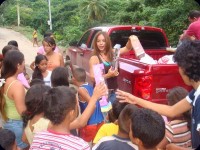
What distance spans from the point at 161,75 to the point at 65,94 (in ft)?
7.37

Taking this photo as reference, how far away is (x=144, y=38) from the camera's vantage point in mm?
7109

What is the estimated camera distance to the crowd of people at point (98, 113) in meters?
2.41

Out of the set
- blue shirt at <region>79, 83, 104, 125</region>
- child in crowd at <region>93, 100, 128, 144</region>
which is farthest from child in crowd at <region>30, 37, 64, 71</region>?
child in crowd at <region>93, 100, 128, 144</region>

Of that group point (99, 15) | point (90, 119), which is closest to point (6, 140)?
point (90, 119)

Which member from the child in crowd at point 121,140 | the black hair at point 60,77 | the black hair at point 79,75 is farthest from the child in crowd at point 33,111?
the black hair at point 79,75

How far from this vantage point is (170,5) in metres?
15.9

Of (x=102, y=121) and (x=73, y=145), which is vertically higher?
(x=73, y=145)

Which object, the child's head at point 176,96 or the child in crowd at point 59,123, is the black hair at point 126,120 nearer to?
the child in crowd at point 59,123

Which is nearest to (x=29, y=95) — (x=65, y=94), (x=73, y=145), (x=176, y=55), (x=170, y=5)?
(x=65, y=94)

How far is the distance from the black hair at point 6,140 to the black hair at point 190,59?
1.59 meters

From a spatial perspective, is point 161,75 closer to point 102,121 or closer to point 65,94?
point 102,121

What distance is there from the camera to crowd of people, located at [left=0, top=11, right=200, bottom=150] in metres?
2.41

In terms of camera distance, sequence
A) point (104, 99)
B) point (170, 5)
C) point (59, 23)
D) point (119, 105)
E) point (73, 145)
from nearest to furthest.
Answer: point (73, 145), point (119, 105), point (104, 99), point (170, 5), point (59, 23)

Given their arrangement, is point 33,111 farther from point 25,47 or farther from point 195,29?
point 25,47
